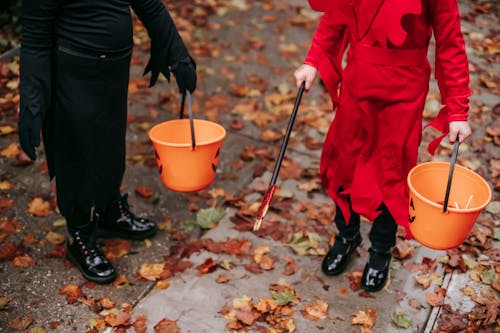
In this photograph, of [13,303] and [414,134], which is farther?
[13,303]

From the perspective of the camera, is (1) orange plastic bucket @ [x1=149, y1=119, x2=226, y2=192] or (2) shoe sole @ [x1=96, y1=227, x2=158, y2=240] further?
(2) shoe sole @ [x1=96, y1=227, x2=158, y2=240]

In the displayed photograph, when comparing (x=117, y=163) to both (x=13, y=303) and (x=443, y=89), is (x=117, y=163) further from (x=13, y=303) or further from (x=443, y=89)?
(x=443, y=89)

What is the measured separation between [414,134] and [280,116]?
7.42 feet

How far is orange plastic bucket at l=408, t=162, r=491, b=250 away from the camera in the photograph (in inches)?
96.6

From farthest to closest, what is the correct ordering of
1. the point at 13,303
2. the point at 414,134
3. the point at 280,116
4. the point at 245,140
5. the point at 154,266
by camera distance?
1. the point at 280,116
2. the point at 245,140
3. the point at 154,266
4. the point at 13,303
5. the point at 414,134

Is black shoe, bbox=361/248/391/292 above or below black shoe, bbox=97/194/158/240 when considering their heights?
above

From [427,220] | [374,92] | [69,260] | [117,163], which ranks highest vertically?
[374,92]

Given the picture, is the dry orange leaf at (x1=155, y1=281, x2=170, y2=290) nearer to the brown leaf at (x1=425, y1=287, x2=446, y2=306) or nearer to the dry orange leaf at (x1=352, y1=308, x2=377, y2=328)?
the dry orange leaf at (x1=352, y1=308, x2=377, y2=328)

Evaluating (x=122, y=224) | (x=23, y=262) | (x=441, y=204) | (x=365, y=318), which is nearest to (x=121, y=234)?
(x=122, y=224)

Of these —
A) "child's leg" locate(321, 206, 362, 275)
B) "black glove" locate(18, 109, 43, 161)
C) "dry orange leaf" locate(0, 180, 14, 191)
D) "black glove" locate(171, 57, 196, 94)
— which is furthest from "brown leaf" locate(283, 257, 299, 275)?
"dry orange leaf" locate(0, 180, 14, 191)

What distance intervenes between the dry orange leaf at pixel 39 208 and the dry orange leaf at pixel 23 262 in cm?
41

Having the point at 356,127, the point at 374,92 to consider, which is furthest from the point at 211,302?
the point at 374,92

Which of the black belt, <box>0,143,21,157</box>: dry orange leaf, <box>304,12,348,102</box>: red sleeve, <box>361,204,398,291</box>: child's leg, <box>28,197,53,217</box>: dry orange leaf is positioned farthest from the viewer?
<box>0,143,21,157</box>: dry orange leaf

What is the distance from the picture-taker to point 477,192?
2.65 m
